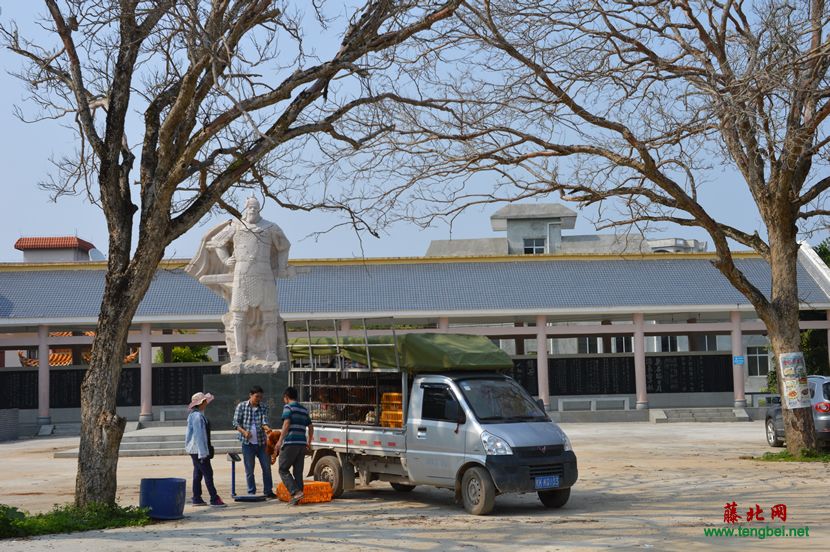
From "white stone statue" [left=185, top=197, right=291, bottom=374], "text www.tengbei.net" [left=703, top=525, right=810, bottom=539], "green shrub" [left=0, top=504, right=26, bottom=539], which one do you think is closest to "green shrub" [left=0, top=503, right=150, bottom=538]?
"green shrub" [left=0, top=504, right=26, bottom=539]

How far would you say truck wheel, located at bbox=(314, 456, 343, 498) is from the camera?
14695 millimetres

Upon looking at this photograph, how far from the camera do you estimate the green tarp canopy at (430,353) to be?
1378 centimetres

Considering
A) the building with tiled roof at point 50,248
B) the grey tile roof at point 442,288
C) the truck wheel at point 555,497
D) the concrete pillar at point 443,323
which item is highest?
the building with tiled roof at point 50,248

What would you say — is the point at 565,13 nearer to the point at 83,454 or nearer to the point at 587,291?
the point at 83,454

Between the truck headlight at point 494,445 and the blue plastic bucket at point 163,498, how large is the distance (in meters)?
3.76

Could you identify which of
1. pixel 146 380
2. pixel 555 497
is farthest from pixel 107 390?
pixel 146 380

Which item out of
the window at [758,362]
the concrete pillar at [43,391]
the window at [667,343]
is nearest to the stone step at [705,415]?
the window at [758,362]

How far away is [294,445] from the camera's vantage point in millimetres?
13812

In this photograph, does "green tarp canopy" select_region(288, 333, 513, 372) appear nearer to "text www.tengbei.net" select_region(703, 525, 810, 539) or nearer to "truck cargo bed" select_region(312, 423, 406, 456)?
"truck cargo bed" select_region(312, 423, 406, 456)

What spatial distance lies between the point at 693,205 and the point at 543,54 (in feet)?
13.1

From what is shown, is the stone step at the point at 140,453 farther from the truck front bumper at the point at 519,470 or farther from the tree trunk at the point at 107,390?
the truck front bumper at the point at 519,470

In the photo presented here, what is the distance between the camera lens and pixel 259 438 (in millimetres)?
14453

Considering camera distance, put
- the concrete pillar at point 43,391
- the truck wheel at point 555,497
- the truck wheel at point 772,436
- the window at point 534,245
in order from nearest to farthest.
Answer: the truck wheel at point 555,497 < the truck wheel at point 772,436 < the concrete pillar at point 43,391 < the window at point 534,245

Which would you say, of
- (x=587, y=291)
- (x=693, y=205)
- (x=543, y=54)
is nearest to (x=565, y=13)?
(x=543, y=54)
